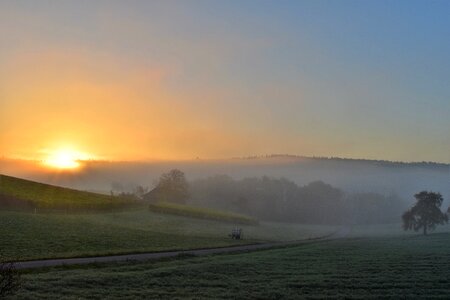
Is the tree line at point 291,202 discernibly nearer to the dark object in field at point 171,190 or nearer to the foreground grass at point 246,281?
the dark object in field at point 171,190

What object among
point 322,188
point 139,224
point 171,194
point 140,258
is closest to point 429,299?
point 140,258

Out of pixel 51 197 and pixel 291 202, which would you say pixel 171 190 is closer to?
pixel 291 202

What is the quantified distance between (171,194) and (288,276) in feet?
395

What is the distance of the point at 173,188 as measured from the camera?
6097 inches

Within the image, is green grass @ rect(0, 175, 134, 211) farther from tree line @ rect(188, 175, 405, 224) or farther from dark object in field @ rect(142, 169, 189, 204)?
tree line @ rect(188, 175, 405, 224)

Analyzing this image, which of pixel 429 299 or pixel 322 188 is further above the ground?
pixel 322 188

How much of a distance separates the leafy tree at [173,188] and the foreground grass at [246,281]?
109434mm

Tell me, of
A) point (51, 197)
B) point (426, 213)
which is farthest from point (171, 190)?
point (426, 213)

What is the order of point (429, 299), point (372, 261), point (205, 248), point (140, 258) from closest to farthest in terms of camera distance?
point (429, 299) → point (140, 258) → point (372, 261) → point (205, 248)

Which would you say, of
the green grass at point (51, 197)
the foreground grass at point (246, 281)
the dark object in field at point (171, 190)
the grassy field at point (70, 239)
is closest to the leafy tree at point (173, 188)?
the dark object in field at point (171, 190)

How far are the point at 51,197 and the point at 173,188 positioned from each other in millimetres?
66815

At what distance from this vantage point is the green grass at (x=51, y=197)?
81250 mm

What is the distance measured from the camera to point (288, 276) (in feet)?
117

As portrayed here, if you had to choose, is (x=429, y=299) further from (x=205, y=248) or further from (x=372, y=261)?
(x=205, y=248)
